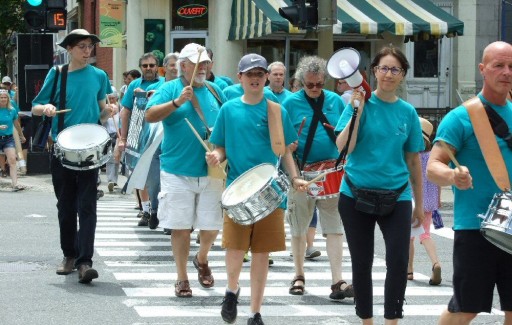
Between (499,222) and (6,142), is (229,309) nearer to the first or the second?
(499,222)

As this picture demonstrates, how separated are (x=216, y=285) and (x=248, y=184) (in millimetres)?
2473

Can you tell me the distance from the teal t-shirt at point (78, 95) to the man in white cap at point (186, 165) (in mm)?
1011

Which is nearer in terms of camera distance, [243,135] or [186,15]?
[243,135]

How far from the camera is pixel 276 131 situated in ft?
25.8

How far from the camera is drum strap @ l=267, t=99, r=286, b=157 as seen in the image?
7863 millimetres

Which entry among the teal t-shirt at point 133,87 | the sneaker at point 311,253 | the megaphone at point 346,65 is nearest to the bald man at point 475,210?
the megaphone at point 346,65

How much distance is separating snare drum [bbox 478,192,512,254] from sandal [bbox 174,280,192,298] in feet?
12.6

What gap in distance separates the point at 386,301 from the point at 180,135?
8.39 ft

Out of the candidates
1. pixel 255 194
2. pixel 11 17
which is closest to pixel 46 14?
pixel 255 194

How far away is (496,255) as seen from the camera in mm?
5855

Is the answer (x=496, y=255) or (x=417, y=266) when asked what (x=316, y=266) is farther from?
(x=496, y=255)

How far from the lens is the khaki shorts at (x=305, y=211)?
9.48 metres

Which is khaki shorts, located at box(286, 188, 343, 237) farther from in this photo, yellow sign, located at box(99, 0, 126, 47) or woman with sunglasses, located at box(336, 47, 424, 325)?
yellow sign, located at box(99, 0, 126, 47)

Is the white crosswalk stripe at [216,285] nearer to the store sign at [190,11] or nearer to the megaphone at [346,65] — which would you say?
the megaphone at [346,65]
